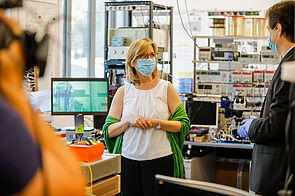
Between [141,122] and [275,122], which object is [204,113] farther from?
[275,122]

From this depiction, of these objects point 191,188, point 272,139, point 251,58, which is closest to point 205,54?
point 251,58

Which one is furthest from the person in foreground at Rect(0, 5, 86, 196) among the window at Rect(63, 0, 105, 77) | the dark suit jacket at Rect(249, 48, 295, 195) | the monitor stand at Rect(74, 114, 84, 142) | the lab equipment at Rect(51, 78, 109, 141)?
the window at Rect(63, 0, 105, 77)

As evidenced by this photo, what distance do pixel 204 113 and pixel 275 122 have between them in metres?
2.41

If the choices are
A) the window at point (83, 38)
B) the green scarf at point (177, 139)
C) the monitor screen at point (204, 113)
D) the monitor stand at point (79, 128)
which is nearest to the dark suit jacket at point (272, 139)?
the green scarf at point (177, 139)

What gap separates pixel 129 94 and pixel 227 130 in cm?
199

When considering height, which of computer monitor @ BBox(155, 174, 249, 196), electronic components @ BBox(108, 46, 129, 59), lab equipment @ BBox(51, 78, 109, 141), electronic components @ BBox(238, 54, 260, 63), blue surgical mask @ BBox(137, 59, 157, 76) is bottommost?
computer monitor @ BBox(155, 174, 249, 196)

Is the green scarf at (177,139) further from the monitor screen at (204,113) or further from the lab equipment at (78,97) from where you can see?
the monitor screen at (204,113)

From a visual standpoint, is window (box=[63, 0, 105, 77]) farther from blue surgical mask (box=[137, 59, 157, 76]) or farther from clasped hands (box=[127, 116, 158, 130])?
clasped hands (box=[127, 116, 158, 130])

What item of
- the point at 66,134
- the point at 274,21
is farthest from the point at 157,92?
the point at 66,134

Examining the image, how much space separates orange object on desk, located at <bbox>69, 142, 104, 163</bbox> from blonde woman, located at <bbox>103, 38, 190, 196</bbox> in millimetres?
192

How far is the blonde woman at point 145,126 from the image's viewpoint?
8.21 feet

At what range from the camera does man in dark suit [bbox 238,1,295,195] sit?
1981 millimetres

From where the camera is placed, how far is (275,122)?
6.55 feet

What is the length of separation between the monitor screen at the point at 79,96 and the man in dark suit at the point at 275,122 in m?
1.69
